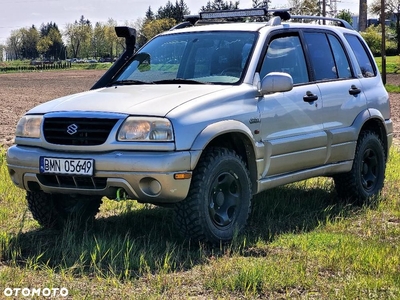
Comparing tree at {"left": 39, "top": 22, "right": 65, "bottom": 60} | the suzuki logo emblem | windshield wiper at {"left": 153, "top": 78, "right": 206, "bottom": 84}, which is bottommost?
tree at {"left": 39, "top": 22, "right": 65, "bottom": 60}

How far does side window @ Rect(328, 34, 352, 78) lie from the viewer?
7.69 meters

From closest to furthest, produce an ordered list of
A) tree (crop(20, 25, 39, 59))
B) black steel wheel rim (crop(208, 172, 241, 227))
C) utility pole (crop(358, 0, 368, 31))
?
black steel wheel rim (crop(208, 172, 241, 227))
utility pole (crop(358, 0, 368, 31))
tree (crop(20, 25, 39, 59))

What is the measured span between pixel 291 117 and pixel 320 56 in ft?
3.65

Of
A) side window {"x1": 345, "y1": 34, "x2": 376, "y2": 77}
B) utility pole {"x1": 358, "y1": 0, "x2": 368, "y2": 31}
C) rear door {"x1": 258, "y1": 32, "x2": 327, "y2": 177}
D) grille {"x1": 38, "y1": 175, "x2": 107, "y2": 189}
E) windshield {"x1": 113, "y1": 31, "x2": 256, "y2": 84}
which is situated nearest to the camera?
grille {"x1": 38, "y1": 175, "x2": 107, "y2": 189}

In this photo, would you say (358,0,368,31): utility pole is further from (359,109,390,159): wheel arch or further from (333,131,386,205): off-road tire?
(333,131,386,205): off-road tire

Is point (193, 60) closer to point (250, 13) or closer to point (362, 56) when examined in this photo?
point (250, 13)

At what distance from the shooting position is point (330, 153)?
723 cm

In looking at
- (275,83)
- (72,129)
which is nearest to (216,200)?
(275,83)

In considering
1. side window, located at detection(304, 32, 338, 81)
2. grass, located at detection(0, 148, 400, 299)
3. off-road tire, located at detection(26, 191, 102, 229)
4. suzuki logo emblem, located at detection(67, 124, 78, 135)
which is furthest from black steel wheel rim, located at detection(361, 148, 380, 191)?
suzuki logo emblem, located at detection(67, 124, 78, 135)

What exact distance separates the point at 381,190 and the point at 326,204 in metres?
0.75

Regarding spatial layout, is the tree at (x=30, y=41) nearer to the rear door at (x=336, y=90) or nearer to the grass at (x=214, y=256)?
the rear door at (x=336, y=90)

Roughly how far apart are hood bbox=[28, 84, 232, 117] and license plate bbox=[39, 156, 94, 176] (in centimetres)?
41

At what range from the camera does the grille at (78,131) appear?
5598 millimetres

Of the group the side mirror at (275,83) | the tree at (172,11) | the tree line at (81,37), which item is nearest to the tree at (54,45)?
the tree line at (81,37)
